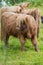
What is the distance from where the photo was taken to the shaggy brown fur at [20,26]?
787cm

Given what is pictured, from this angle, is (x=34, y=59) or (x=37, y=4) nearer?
(x=34, y=59)

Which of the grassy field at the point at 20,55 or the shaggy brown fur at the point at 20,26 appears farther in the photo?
the shaggy brown fur at the point at 20,26

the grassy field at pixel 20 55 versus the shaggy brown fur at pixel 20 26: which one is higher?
the shaggy brown fur at pixel 20 26

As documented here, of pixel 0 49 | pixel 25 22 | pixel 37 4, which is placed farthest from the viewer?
pixel 37 4

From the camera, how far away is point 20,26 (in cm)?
782

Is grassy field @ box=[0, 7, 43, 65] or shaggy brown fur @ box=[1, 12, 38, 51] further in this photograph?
shaggy brown fur @ box=[1, 12, 38, 51]

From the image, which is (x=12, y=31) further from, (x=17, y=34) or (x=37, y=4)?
(x=37, y=4)

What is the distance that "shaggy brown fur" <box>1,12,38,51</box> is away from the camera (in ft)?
25.8

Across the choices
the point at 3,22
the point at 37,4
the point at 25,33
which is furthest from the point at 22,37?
the point at 37,4

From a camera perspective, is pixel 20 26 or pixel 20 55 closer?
pixel 20 26

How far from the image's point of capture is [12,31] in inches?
322

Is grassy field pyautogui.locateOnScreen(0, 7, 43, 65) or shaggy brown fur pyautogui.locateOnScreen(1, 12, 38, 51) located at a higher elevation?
shaggy brown fur pyautogui.locateOnScreen(1, 12, 38, 51)

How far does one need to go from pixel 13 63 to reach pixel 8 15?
1.50m

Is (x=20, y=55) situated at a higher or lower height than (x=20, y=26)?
lower
